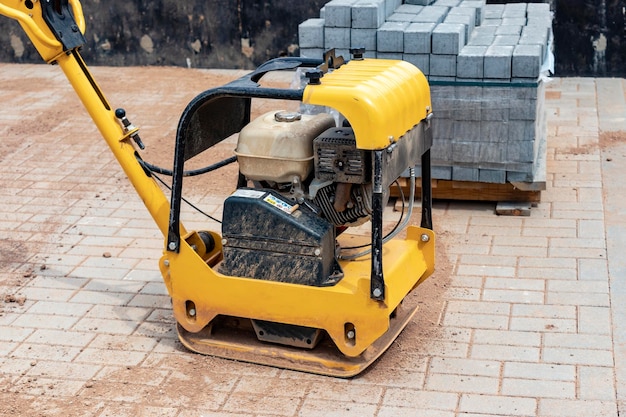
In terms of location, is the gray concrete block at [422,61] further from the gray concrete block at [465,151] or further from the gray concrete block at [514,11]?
the gray concrete block at [514,11]

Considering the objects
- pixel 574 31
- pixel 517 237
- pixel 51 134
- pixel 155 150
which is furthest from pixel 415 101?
pixel 574 31

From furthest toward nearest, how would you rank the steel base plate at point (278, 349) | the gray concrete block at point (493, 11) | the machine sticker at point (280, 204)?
1. the gray concrete block at point (493, 11)
2. the steel base plate at point (278, 349)
3. the machine sticker at point (280, 204)

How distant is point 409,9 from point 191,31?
528 centimetres

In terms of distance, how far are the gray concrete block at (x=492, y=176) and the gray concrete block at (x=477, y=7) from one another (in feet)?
5.86

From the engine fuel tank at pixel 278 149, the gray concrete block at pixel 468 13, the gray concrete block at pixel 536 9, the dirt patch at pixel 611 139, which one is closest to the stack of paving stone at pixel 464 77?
the gray concrete block at pixel 468 13

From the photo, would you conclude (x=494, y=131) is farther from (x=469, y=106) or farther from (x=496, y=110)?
(x=469, y=106)

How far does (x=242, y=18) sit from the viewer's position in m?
13.1

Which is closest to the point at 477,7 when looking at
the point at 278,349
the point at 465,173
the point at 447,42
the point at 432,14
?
the point at 432,14

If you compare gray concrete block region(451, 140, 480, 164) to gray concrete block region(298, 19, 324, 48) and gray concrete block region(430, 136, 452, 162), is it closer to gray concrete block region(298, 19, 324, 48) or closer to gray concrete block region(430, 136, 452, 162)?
gray concrete block region(430, 136, 452, 162)

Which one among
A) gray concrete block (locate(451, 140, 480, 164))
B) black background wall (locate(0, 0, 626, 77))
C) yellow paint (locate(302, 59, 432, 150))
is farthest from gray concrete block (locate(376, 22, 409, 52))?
black background wall (locate(0, 0, 626, 77))

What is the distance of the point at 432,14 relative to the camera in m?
8.48

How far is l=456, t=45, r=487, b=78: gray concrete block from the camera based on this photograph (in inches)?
301

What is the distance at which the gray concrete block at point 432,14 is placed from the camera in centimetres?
819

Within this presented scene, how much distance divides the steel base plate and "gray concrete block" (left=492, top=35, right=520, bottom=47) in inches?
118
